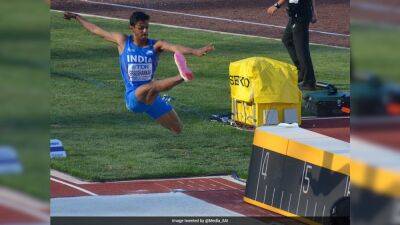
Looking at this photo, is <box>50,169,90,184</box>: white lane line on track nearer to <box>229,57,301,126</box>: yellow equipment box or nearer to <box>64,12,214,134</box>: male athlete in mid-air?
<box>64,12,214,134</box>: male athlete in mid-air

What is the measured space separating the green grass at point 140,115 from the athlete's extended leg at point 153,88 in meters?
0.20

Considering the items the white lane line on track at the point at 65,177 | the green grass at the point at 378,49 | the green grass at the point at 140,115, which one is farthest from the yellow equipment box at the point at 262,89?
the green grass at the point at 378,49

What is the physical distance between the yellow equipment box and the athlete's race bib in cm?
64

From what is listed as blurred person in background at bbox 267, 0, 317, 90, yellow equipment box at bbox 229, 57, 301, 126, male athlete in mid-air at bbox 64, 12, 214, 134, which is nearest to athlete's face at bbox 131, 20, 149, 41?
male athlete in mid-air at bbox 64, 12, 214, 134

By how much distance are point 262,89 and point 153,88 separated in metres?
0.78

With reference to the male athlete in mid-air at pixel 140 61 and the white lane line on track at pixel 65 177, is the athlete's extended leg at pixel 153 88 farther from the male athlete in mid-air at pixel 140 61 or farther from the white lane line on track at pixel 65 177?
the white lane line on track at pixel 65 177

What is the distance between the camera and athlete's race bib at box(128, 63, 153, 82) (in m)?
5.44

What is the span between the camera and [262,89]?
233 inches

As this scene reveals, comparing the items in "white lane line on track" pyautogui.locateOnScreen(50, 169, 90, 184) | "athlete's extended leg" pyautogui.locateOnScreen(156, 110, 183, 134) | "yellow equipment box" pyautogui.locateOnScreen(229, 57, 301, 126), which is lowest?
"white lane line on track" pyautogui.locateOnScreen(50, 169, 90, 184)

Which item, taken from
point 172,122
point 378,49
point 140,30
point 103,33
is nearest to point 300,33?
point 172,122

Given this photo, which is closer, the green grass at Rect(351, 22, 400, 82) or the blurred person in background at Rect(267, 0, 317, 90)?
the green grass at Rect(351, 22, 400, 82)

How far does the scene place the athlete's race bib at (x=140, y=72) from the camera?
544 centimetres

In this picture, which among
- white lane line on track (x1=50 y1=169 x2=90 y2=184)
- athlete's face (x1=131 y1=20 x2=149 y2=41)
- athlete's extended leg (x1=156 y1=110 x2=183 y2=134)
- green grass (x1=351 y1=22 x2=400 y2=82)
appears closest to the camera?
green grass (x1=351 y1=22 x2=400 y2=82)

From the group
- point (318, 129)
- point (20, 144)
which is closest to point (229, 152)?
point (318, 129)
